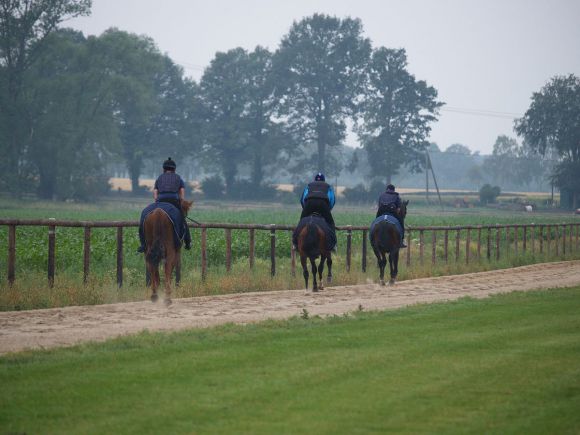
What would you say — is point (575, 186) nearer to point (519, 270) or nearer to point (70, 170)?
point (70, 170)

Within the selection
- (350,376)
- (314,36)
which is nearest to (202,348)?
(350,376)

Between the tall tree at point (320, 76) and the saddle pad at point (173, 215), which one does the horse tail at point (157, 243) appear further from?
the tall tree at point (320, 76)

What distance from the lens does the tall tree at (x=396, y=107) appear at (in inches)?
4476

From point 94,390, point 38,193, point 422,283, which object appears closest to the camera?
point 94,390

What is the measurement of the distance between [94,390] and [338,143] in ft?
328

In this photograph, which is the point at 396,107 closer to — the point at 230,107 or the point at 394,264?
the point at 230,107

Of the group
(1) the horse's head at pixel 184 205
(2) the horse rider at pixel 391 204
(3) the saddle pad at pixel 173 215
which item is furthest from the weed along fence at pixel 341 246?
(2) the horse rider at pixel 391 204

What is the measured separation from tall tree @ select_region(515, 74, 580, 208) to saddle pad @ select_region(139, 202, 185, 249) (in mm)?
107750

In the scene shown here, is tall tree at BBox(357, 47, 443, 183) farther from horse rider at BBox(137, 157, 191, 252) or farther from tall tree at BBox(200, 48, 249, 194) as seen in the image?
horse rider at BBox(137, 157, 191, 252)

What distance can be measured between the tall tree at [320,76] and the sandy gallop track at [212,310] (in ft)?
277

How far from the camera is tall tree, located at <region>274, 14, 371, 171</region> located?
110 meters

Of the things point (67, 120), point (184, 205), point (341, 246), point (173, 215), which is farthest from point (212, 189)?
point (173, 215)

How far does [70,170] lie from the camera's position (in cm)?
8431

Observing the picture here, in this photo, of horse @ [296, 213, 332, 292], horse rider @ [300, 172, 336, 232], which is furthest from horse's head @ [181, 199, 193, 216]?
horse rider @ [300, 172, 336, 232]
